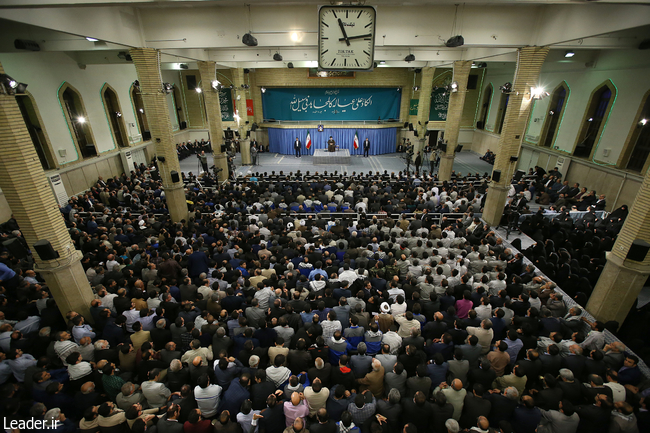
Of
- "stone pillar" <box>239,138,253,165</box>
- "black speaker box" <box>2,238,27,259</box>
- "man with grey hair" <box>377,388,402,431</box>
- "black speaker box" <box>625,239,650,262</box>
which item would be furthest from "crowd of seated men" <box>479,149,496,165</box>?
"black speaker box" <box>2,238,27,259</box>

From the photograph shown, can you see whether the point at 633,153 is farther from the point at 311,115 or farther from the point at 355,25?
the point at 311,115

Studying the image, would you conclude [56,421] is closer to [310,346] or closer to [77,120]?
[310,346]

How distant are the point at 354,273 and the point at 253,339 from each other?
216 cm

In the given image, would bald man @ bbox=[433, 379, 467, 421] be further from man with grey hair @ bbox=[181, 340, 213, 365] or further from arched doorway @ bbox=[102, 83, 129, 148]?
arched doorway @ bbox=[102, 83, 129, 148]

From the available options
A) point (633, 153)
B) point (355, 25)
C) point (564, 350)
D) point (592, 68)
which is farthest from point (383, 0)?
point (592, 68)

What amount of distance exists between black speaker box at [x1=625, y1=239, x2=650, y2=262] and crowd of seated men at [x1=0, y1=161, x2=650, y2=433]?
1.13 meters

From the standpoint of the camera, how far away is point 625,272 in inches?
184

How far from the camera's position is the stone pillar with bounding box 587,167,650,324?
451cm

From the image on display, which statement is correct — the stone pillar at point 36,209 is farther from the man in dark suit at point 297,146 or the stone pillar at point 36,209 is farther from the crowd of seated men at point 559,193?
the man in dark suit at point 297,146

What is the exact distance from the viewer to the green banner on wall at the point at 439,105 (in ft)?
64.2

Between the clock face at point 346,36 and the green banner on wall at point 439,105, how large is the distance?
17.6 m

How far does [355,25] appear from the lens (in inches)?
154

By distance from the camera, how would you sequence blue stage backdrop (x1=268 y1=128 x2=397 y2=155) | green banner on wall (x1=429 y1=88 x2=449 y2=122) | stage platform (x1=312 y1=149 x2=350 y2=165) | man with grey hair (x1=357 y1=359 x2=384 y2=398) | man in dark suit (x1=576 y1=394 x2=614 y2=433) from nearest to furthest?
1. man in dark suit (x1=576 y1=394 x2=614 y2=433)
2. man with grey hair (x1=357 y1=359 x2=384 y2=398)
3. stage platform (x1=312 y1=149 x2=350 y2=165)
4. blue stage backdrop (x1=268 y1=128 x2=397 y2=155)
5. green banner on wall (x1=429 y1=88 x2=449 y2=122)

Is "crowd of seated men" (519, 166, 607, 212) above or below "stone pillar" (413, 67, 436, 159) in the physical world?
below
